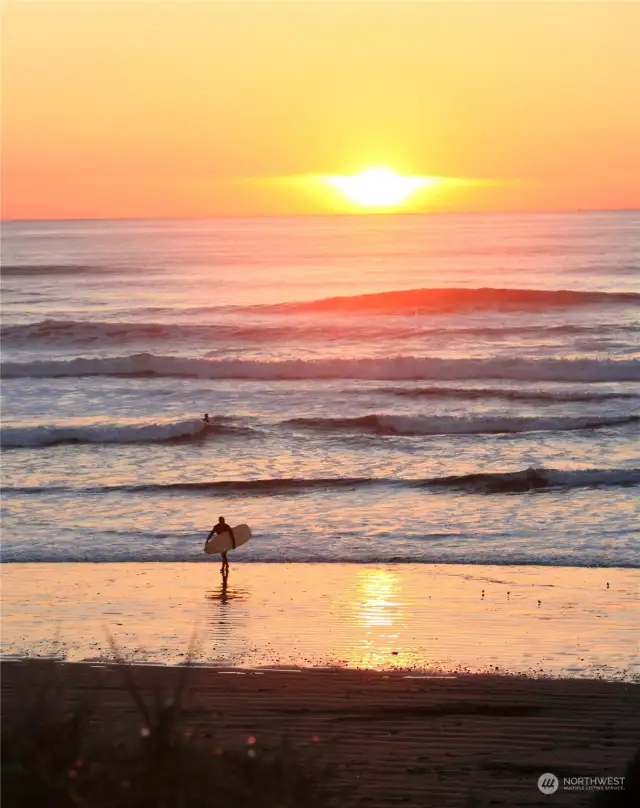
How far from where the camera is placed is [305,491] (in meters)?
20.7

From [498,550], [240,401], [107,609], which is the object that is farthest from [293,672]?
[240,401]

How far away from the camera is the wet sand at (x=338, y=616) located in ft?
37.8

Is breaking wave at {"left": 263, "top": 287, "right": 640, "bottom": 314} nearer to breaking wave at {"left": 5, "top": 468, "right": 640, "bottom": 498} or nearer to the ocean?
the ocean

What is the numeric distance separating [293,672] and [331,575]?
4.13 metres

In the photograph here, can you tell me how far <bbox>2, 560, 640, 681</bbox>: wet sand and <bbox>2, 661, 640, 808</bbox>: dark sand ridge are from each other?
450 millimetres

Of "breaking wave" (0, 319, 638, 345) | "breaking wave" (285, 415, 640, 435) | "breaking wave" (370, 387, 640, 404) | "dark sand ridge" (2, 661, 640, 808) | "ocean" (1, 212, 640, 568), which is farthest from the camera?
"breaking wave" (0, 319, 638, 345)

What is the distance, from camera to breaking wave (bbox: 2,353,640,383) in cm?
3638

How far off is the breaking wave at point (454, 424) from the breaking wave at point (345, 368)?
742 centimetres

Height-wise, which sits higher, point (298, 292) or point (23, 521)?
point (298, 292)

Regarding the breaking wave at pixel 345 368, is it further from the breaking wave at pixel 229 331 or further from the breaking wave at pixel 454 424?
the breaking wave at pixel 454 424

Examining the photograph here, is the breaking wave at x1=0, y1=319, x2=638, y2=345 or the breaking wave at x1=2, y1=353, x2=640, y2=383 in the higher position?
the breaking wave at x1=0, y1=319, x2=638, y2=345

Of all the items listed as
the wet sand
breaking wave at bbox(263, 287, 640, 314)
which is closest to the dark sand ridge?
the wet sand

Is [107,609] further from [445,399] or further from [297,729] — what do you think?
[445,399]

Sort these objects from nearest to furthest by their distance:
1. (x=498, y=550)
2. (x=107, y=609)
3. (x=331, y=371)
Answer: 1. (x=107, y=609)
2. (x=498, y=550)
3. (x=331, y=371)
